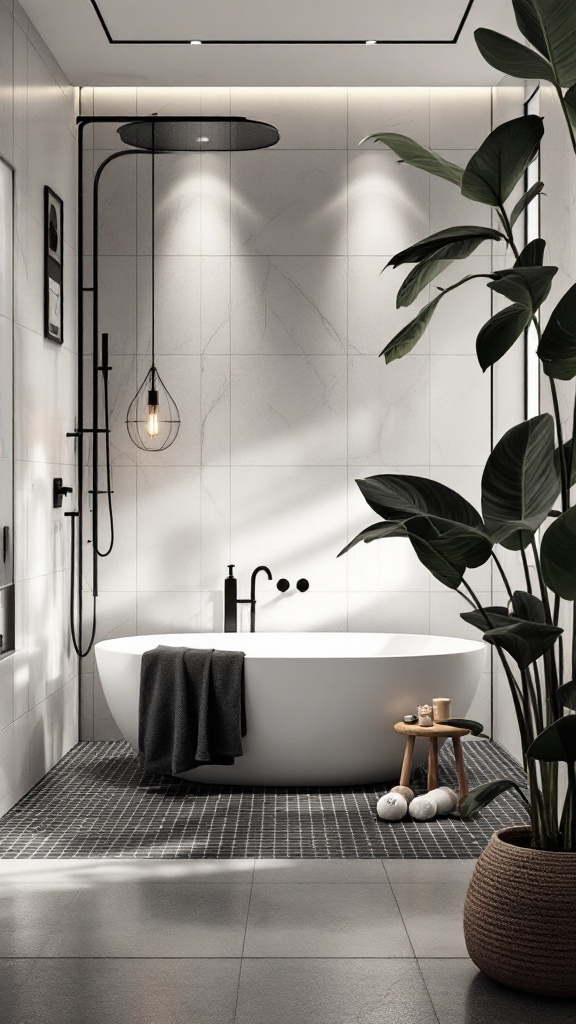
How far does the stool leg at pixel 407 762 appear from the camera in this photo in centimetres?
416

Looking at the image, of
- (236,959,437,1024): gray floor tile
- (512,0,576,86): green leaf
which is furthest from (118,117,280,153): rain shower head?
(236,959,437,1024): gray floor tile

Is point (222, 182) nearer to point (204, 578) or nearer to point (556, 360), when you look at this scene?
point (204, 578)

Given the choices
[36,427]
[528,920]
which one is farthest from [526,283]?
[36,427]

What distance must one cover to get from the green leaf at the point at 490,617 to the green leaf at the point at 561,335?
22.3 inches

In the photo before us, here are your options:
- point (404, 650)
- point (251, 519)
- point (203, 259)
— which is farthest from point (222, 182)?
point (404, 650)

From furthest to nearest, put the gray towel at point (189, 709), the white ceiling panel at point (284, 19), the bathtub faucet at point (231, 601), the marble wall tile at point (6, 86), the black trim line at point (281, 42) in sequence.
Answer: the bathtub faucet at point (231, 601)
the black trim line at point (281, 42)
the white ceiling panel at point (284, 19)
the gray towel at point (189, 709)
the marble wall tile at point (6, 86)

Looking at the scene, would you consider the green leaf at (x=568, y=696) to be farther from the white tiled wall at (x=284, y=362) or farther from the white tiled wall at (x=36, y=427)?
the white tiled wall at (x=284, y=362)

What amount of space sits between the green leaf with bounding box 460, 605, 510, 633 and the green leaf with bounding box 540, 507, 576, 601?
0.18m

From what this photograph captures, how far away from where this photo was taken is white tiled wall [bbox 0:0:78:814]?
4.08 m

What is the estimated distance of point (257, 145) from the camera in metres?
4.73

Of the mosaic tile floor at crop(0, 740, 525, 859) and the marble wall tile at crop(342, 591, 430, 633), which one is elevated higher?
the marble wall tile at crop(342, 591, 430, 633)

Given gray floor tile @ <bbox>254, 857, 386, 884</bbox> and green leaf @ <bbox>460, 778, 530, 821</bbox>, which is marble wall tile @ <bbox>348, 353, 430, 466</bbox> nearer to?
gray floor tile @ <bbox>254, 857, 386, 884</bbox>

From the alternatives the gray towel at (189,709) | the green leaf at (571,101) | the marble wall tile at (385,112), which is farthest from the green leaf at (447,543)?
the marble wall tile at (385,112)

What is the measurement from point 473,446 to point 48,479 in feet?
6.97
